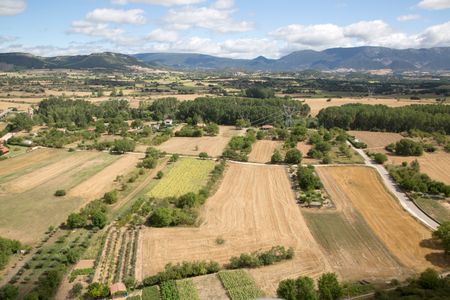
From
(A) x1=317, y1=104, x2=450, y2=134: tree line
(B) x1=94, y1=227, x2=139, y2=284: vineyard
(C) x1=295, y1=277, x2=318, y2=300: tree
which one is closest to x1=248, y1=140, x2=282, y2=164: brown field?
(A) x1=317, y1=104, x2=450, y2=134: tree line

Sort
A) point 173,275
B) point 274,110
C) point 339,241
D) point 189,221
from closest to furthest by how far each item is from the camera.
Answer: point 173,275 → point 339,241 → point 189,221 → point 274,110

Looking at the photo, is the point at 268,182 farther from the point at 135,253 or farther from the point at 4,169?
the point at 4,169

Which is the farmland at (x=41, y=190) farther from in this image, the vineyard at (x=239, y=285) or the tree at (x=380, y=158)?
the tree at (x=380, y=158)

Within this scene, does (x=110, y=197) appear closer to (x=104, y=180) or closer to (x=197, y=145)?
(x=104, y=180)

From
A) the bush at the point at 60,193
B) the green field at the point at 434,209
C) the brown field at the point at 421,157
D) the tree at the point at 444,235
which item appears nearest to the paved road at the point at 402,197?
the green field at the point at 434,209

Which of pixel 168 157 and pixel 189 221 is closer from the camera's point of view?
pixel 189 221

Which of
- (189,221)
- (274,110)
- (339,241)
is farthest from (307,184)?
(274,110)

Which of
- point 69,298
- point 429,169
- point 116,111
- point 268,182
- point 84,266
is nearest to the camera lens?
point 69,298
